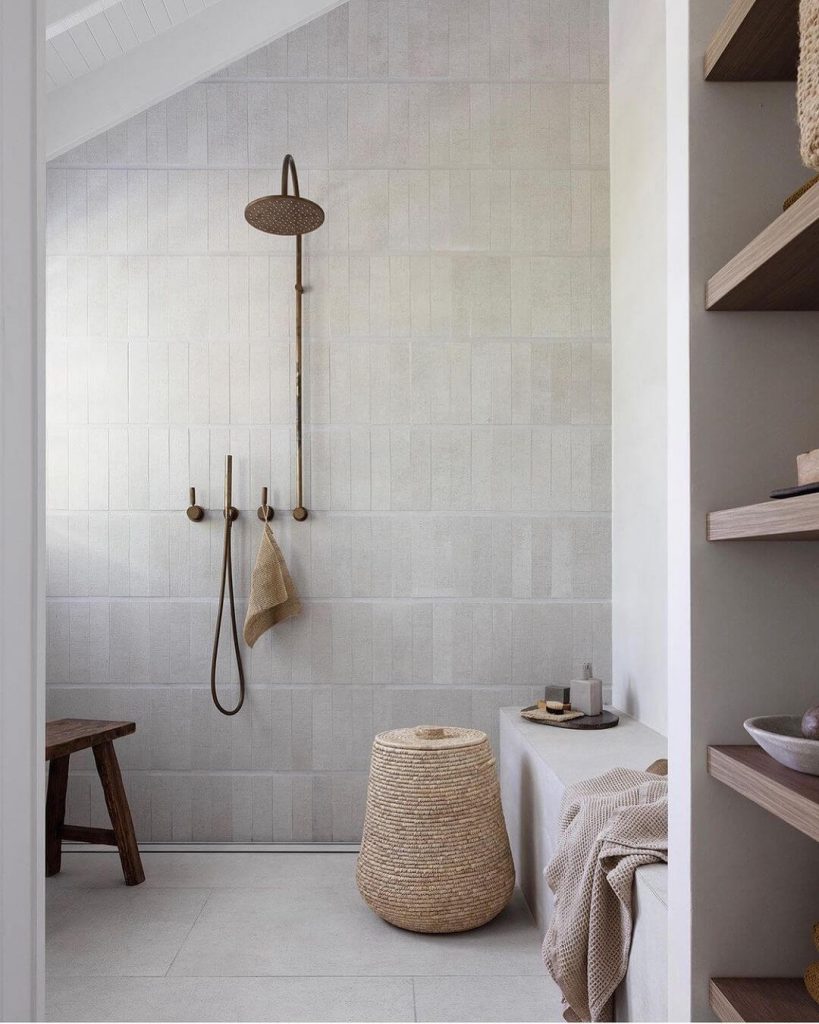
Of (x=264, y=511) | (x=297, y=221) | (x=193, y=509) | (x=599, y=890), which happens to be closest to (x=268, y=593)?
(x=264, y=511)

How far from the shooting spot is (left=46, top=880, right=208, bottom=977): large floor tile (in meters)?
2.24

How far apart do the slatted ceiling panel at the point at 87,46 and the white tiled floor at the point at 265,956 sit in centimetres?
270

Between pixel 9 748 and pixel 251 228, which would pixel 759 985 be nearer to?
pixel 9 748

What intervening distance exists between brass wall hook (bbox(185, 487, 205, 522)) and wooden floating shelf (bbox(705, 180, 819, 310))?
225 centimetres

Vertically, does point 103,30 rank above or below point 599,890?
above

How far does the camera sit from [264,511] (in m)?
3.10

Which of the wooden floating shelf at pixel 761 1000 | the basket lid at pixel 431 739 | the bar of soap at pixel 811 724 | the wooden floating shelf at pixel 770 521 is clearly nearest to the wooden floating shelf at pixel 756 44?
the wooden floating shelf at pixel 770 521

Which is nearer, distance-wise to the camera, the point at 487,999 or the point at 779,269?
the point at 779,269

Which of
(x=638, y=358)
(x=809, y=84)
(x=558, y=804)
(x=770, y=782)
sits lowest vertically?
(x=558, y=804)

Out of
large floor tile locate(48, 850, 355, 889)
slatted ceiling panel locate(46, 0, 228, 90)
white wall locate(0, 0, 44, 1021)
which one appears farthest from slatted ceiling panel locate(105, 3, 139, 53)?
large floor tile locate(48, 850, 355, 889)

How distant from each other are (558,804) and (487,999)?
1.50 ft

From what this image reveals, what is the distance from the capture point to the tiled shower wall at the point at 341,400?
312 centimetres

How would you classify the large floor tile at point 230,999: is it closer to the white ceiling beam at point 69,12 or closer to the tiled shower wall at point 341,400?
the tiled shower wall at point 341,400

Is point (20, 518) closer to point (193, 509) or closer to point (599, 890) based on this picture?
point (599, 890)
